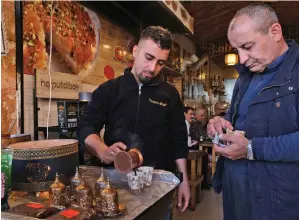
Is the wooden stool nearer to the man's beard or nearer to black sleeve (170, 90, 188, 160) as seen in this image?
black sleeve (170, 90, 188, 160)

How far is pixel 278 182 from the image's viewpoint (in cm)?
129

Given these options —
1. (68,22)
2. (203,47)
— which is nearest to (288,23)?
(203,47)

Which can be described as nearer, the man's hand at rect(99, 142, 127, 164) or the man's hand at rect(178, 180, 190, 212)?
the man's hand at rect(99, 142, 127, 164)

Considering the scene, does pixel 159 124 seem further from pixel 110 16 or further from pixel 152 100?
pixel 110 16

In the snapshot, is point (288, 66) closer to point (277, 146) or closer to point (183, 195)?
point (277, 146)

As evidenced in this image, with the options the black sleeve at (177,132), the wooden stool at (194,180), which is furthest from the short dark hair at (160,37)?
the wooden stool at (194,180)

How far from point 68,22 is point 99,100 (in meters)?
1.45

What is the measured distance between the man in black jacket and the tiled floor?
7.61 ft

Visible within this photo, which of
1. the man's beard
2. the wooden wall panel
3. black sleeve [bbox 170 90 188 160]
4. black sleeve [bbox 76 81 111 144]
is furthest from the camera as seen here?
the wooden wall panel

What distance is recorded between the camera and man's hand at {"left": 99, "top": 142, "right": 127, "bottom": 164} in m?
1.36

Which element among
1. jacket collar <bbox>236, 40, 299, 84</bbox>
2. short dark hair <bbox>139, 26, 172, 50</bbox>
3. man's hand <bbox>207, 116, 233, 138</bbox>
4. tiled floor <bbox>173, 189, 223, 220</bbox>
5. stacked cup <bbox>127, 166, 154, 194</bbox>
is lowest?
tiled floor <bbox>173, 189, 223, 220</bbox>

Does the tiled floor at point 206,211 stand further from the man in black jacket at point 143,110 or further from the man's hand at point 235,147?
the man's hand at point 235,147

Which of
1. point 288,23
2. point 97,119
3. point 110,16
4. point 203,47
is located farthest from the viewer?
point 203,47

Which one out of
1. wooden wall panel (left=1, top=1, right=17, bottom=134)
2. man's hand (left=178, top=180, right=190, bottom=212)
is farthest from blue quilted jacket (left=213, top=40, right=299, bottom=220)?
wooden wall panel (left=1, top=1, right=17, bottom=134)
